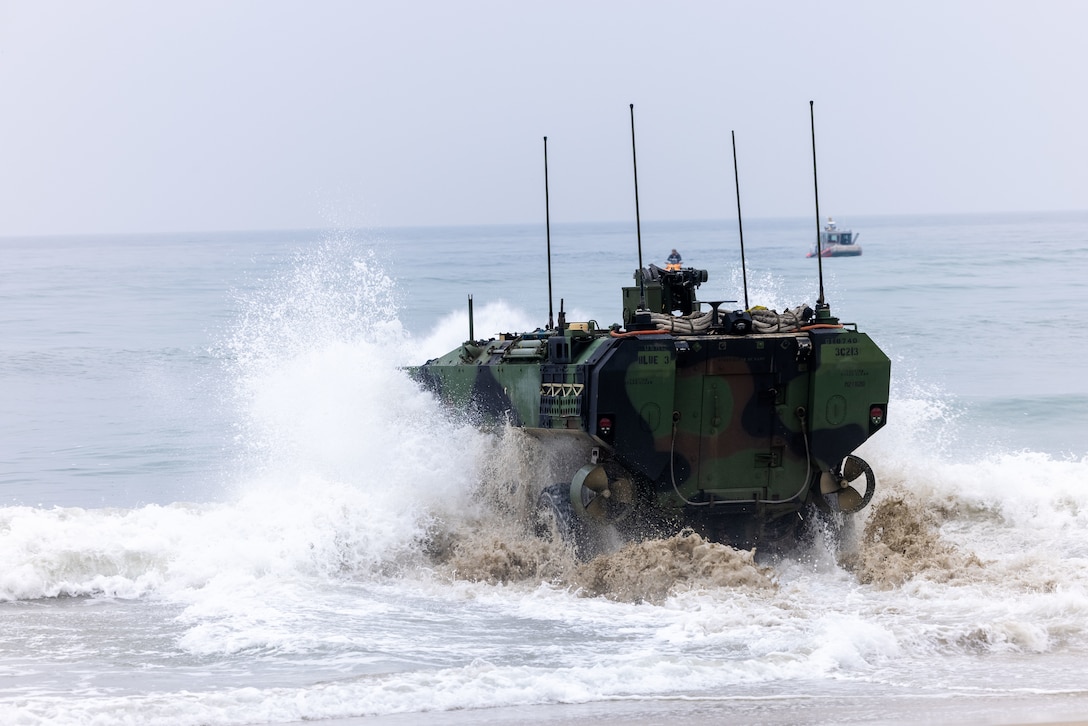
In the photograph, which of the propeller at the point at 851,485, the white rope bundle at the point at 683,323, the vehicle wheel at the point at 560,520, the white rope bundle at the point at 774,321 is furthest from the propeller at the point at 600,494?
the propeller at the point at 851,485

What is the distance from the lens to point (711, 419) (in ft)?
37.2

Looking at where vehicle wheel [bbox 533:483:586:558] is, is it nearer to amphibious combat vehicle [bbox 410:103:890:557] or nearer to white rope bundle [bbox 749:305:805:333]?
amphibious combat vehicle [bbox 410:103:890:557]

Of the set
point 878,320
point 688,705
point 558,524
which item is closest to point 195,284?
point 878,320

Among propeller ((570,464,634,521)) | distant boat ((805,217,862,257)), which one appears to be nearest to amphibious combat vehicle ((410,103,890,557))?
propeller ((570,464,634,521))

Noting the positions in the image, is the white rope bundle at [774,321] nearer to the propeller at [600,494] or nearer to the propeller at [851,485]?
the propeller at [851,485]

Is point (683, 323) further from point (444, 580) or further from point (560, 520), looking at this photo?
point (444, 580)

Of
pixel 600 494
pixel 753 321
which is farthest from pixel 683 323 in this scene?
pixel 600 494

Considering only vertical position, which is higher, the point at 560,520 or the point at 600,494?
the point at 600,494

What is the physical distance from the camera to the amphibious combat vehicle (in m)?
11.1

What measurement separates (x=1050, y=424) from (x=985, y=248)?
5517 centimetres

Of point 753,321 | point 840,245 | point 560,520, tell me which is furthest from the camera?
point 840,245

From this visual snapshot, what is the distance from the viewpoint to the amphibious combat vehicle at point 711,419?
36.3 feet

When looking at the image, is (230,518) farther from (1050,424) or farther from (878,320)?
(878,320)

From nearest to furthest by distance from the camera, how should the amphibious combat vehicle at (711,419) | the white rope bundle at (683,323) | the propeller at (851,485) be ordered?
the amphibious combat vehicle at (711,419) < the white rope bundle at (683,323) < the propeller at (851,485)
